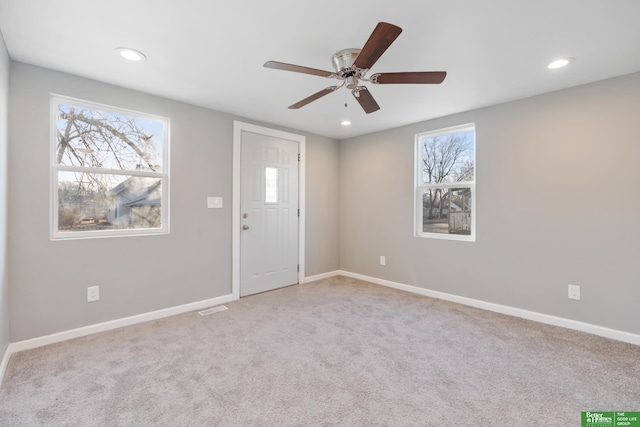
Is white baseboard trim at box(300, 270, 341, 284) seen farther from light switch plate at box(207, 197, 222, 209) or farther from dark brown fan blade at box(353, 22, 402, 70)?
dark brown fan blade at box(353, 22, 402, 70)

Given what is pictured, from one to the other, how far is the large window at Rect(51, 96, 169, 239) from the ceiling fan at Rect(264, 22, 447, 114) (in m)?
1.80

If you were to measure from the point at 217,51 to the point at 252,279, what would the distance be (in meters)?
2.66

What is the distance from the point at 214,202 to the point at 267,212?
77 cm

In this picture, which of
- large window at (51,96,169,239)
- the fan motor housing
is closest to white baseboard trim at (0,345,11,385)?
large window at (51,96,169,239)

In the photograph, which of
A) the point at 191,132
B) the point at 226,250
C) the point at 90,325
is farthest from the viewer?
the point at 226,250

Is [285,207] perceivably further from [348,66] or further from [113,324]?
[348,66]

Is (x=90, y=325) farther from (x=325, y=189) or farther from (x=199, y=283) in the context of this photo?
(x=325, y=189)

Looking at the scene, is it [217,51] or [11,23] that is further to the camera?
[217,51]

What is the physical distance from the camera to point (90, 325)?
265 cm

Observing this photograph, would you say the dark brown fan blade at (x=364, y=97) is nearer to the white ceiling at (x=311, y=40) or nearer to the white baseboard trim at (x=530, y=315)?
the white ceiling at (x=311, y=40)

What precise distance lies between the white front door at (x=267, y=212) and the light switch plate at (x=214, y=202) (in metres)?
0.27

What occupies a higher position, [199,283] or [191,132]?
[191,132]

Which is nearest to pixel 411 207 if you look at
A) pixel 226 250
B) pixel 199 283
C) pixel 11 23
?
pixel 226 250

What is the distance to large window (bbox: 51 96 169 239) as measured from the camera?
256cm
